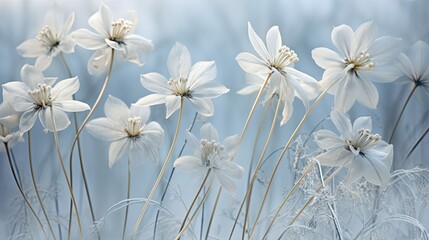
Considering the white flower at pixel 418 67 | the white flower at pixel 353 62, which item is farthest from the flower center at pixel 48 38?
the white flower at pixel 418 67

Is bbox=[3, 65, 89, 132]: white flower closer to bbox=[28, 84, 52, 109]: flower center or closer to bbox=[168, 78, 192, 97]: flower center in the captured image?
bbox=[28, 84, 52, 109]: flower center

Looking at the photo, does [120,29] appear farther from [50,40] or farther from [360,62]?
[360,62]

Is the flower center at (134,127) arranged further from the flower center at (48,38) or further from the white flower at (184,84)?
the flower center at (48,38)

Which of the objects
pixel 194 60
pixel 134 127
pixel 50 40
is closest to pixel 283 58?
pixel 194 60

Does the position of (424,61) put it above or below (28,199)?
above

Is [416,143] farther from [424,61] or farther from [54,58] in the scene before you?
[54,58]

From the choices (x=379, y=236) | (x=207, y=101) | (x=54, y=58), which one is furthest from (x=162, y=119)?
(x=379, y=236)

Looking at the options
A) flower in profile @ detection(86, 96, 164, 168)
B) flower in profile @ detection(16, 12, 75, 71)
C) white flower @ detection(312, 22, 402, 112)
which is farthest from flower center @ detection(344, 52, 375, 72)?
flower in profile @ detection(16, 12, 75, 71)
